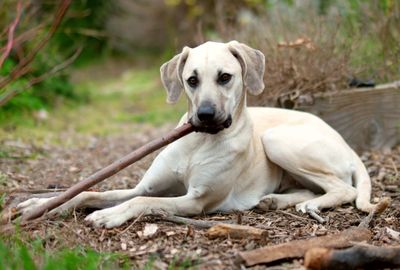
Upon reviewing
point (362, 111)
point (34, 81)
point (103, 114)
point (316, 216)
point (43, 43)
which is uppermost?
point (43, 43)

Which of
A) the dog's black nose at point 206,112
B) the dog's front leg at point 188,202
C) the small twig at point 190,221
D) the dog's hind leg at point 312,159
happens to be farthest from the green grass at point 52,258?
the dog's hind leg at point 312,159

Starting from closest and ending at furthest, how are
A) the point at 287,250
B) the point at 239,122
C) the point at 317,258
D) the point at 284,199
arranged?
the point at 317,258 < the point at 287,250 < the point at 239,122 < the point at 284,199

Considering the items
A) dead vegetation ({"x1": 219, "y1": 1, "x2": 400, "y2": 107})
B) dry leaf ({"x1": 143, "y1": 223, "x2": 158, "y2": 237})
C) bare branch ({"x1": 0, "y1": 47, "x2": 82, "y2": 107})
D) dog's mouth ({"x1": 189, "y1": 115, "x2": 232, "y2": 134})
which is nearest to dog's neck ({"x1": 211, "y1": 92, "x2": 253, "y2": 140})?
dog's mouth ({"x1": 189, "y1": 115, "x2": 232, "y2": 134})

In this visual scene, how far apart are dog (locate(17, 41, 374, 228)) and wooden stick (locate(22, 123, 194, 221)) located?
12cm

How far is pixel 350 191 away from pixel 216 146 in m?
1.11

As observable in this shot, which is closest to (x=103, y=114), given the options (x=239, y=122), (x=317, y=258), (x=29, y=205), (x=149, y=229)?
(x=239, y=122)

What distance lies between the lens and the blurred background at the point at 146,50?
6.15 meters

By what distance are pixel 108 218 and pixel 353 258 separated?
1476 millimetres

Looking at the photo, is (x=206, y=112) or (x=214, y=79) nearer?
(x=206, y=112)

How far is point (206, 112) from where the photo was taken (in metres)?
3.98

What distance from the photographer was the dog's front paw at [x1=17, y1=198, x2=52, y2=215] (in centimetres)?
395

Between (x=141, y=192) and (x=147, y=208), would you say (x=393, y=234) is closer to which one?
(x=147, y=208)

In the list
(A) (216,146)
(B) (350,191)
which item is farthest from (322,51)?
(A) (216,146)

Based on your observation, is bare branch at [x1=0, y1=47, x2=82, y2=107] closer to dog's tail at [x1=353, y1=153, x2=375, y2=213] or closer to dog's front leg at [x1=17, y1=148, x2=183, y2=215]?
dog's front leg at [x1=17, y1=148, x2=183, y2=215]
